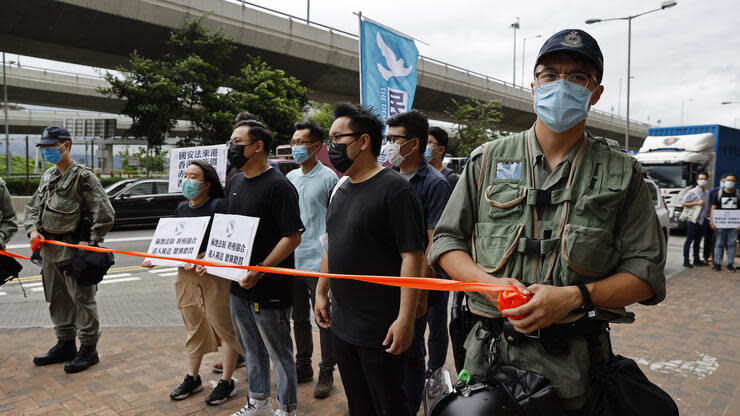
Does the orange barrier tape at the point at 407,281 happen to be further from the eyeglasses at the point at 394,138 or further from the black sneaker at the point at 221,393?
the eyeglasses at the point at 394,138

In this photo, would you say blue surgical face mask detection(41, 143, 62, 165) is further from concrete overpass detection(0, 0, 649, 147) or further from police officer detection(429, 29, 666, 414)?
concrete overpass detection(0, 0, 649, 147)

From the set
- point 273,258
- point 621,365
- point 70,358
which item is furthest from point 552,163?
point 70,358

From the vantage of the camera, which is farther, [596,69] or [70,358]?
[70,358]

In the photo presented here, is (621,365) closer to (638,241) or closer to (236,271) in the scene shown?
(638,241)

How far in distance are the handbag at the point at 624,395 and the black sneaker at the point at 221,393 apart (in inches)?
111

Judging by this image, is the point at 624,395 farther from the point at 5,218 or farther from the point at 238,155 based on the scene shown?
the point at 5,218

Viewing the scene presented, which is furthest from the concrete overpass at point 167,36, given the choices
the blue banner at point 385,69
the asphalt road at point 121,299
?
the blue banner at point 385,69

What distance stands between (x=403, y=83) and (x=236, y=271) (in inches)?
155

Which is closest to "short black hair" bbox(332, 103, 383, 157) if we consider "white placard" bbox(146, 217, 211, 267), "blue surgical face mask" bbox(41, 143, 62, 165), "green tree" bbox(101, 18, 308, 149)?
"white placard" bbox(146, 217, 211, 267)

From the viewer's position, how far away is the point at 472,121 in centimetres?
3378

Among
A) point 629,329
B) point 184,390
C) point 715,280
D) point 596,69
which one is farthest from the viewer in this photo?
point 715,280

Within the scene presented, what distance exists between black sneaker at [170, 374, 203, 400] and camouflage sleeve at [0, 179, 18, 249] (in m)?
2.34

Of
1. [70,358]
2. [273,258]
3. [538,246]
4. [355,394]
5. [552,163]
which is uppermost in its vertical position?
[552,163]

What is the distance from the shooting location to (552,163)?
1.79 metres
